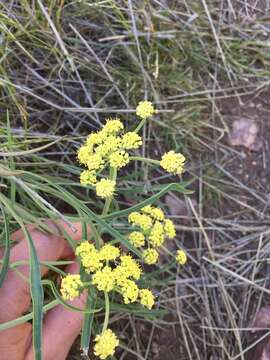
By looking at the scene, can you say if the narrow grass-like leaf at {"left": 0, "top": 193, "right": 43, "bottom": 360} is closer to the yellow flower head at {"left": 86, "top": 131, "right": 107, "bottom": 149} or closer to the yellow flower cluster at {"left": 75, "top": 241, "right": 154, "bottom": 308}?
A: the yellow flower cluster at {"left": 75, "top": 241, "right": 154, "bottom": 308}

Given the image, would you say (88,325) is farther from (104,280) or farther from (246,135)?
(246,135)

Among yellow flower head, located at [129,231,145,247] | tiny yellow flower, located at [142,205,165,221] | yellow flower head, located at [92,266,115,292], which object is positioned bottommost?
yellow flower head, located at [129,231,145,247]

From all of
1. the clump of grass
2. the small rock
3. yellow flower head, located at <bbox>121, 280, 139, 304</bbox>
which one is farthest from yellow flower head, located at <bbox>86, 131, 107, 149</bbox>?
the small rock

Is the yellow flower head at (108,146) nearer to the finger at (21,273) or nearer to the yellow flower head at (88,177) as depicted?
the yellow flower head at (88,177)

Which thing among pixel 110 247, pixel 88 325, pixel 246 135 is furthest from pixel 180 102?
pixel 88 325

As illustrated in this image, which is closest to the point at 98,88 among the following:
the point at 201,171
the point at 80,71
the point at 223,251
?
the point at 80,71

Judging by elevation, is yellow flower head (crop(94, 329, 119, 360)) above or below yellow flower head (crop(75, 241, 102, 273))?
below

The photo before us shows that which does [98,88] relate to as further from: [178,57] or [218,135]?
[218,135]
